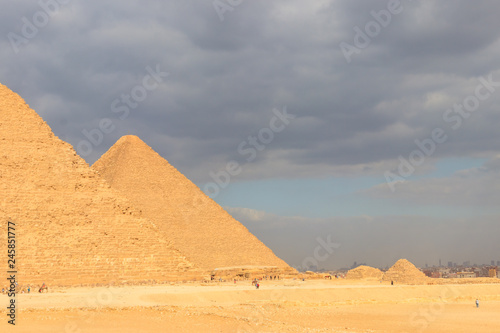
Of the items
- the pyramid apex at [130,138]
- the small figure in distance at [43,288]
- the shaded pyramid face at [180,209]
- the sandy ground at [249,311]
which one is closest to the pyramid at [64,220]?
the small figure in distance at [43,288]

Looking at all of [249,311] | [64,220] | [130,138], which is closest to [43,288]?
[64,220]

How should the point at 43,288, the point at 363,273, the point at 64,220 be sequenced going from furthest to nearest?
the point at 363,273 < the point at 64,220 < the point at 43,288

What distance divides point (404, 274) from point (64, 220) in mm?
32056

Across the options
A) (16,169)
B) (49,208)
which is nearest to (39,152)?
(16,169)

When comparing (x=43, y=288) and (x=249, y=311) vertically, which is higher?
(x=43, y=288)

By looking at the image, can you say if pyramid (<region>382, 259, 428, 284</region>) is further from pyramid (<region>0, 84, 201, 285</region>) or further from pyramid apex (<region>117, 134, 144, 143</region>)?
pyramid apex (<region>117, 134, 144, 143</region>)

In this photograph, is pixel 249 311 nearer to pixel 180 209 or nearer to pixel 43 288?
pixel 43 288

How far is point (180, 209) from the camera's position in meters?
65.3

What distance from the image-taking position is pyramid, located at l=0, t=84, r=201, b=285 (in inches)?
1375

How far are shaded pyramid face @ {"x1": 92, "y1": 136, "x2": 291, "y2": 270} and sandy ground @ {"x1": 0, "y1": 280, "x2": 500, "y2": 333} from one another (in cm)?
2433

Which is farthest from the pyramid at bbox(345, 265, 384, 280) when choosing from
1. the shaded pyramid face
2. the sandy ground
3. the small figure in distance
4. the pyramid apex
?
the small figure in distance

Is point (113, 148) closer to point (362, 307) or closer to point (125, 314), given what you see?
point (362, 307)

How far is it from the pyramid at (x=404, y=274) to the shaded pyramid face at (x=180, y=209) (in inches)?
382

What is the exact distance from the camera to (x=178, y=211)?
6475cm
